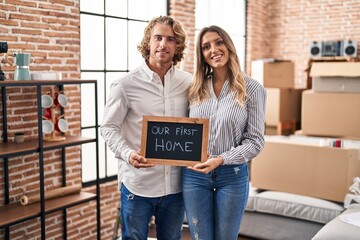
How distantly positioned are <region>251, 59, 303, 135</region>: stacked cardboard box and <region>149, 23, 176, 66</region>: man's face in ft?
10.2

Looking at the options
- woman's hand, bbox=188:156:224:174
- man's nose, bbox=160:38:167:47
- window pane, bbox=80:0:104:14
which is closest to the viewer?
woman's hand, bbox=188:156:224:174

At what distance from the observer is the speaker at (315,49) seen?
6555 mm

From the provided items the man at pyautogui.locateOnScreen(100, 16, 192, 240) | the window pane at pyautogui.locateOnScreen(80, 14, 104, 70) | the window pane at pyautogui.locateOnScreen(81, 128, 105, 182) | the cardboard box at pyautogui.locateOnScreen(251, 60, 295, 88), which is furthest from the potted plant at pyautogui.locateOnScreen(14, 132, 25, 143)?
the cardboard box at pyautogui.locateOnScreen(251, 60, 295, 88)

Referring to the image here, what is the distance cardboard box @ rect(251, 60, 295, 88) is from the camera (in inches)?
213

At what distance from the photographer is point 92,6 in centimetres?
415

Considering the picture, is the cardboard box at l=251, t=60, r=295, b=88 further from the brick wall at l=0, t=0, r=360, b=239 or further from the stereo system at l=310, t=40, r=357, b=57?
the stereo system at l=310, t=40, r=357, b=57

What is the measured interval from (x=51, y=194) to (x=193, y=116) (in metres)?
1.71

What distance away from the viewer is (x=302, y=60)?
23.3ft

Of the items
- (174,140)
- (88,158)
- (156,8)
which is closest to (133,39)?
(156,8)

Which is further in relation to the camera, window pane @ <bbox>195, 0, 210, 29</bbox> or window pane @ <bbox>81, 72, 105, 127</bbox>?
window pane @ <bbox>195, 0, 210, 29</bbox>

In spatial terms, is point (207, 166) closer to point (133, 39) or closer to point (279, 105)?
point (133, 39)

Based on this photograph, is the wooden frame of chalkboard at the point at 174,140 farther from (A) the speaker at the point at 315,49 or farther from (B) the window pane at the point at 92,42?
(A) the speaker at the point at 315,49

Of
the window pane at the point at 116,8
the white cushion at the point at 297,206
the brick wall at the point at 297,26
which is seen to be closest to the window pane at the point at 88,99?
the window pane at the point at 116,8

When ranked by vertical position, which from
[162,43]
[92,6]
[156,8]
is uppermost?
[156,8]
